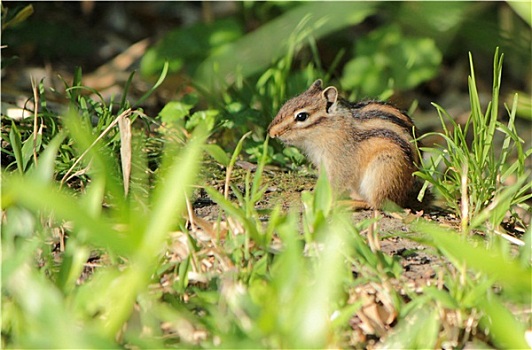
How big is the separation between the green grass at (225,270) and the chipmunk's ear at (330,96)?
39.2 inches

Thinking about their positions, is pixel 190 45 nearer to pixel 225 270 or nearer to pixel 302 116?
pixel 302 116

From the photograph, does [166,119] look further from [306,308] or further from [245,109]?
[306,308]

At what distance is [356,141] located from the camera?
14.9 ft

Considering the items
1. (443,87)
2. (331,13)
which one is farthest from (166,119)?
(443,87)

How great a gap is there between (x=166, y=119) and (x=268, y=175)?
2.39ft

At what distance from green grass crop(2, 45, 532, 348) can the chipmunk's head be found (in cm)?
88

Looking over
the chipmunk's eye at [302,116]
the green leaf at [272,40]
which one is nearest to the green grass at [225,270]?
the chipmunk's eye at [302,116]

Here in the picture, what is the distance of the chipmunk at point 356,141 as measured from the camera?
422 centimetres

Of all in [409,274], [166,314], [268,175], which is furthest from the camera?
[268,175]

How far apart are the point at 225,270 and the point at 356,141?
1.62 m

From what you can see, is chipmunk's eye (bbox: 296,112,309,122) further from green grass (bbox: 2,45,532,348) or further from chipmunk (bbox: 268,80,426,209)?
green grass (bbox: 2,45,532,348)

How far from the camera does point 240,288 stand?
2.97 metres

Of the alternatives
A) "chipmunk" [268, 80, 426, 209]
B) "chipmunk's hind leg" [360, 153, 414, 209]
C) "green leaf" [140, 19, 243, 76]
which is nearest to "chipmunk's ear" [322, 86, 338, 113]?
"chipmunk" [268, 80, 426, 209]

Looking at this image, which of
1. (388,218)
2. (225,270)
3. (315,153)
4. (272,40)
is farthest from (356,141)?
(225,270)
